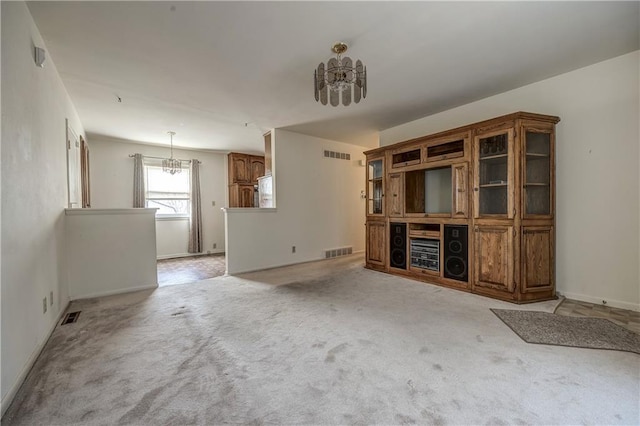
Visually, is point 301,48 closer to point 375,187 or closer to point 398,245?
point 375,187

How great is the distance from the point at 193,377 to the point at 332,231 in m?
4.60

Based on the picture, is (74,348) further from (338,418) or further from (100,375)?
(338,418)

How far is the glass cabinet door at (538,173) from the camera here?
3180 mm

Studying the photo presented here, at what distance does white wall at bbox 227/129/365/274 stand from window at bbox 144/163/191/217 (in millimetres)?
2773

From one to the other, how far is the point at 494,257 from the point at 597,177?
1.37 m

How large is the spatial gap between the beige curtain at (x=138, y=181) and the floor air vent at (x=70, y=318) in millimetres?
3681

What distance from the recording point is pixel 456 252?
371cm

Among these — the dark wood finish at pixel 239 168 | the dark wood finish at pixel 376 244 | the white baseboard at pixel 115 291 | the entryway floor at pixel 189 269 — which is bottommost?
the entryway floor at pixel 189 269

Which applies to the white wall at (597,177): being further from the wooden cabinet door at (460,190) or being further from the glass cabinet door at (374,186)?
the glass cabinet door at (374,186)

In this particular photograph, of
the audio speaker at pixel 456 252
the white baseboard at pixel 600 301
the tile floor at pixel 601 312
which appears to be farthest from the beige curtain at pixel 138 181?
the white baseboard at pixel 600 301

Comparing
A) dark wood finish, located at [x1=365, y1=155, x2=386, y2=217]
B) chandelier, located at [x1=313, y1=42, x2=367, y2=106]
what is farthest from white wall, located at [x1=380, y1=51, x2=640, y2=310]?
chandelier, located at [x1=313, y1=42, x2=367, y2=106]

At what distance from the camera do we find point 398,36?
2430 millimetres

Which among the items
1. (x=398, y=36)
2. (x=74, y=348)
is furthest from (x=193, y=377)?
(x=398, y=36)

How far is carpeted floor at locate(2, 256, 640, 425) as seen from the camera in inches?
57.6
